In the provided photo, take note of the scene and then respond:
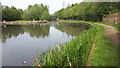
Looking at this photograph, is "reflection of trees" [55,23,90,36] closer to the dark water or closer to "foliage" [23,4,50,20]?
the dark water

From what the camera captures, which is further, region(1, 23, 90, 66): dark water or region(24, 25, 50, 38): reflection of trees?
region(24, 25, 50, 38): reflection of trees

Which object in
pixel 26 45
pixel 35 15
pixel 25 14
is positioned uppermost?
pixel 25 14

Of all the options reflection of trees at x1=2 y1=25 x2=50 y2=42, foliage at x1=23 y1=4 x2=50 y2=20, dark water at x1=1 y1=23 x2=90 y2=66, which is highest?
foliage at x1=23 y1=4 x2=50 y2=20

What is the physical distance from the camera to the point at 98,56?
23.1 ft

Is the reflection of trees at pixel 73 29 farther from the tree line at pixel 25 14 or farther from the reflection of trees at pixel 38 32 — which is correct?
the tree line at pixel 25 14

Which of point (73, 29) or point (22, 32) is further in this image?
point (73, 29)

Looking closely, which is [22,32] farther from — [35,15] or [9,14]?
[35,15]

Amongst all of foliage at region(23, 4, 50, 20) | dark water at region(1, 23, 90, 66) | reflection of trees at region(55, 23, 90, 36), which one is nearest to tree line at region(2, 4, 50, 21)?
foliage at region(23, 4, 50, 20)

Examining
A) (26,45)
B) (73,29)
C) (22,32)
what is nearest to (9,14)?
(22,32)

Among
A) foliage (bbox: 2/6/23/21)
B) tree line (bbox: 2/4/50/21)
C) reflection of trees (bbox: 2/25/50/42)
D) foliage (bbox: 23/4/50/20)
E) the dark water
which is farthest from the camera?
foliage (bbox: 23/4/50/20)

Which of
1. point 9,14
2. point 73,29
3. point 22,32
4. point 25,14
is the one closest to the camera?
point 22,32

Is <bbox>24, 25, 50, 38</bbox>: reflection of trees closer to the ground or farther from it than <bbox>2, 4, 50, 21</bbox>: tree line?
closer to the ground

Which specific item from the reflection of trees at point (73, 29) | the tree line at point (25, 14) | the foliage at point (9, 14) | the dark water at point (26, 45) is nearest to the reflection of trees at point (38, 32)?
the dark water at point (26, 45)

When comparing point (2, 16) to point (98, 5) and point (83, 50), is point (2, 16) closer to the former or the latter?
point (98, 5)
